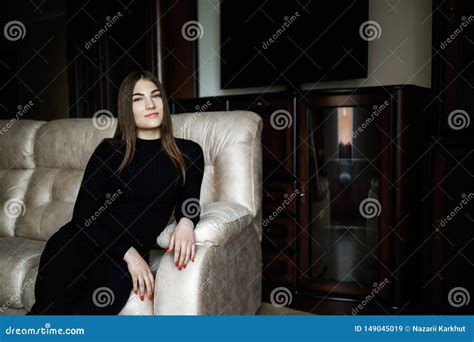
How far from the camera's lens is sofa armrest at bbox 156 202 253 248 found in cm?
135

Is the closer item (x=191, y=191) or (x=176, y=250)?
(x=176, y=250)

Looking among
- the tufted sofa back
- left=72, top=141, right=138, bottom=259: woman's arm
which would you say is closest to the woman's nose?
left=72, top=141, right=138, bottom=259: woman's arm

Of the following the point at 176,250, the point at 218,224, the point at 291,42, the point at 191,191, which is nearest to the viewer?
the point at 176,250

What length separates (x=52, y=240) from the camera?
1520 mm

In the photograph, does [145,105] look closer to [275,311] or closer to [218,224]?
[218,224]

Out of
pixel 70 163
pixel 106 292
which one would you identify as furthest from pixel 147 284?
pixel 70 163

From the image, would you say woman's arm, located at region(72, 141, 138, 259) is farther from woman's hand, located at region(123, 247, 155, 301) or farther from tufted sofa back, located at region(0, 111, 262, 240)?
tufted sofa back, located at region(0, 111, 262, 240)

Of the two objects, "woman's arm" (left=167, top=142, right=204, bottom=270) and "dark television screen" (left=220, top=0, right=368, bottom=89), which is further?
"dark television screen" (left=220, top=0, right=368, bottom=89)

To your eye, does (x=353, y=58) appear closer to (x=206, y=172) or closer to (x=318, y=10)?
(x=318, y=10)

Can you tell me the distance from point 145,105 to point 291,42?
1.36 meters

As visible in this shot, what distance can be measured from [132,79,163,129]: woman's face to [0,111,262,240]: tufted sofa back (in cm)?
36

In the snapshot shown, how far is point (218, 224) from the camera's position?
141 centimetres

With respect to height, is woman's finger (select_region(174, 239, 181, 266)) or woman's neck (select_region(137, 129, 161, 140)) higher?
woman's neck (select_region(137, 129, 161, 140))

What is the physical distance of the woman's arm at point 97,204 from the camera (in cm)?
138
